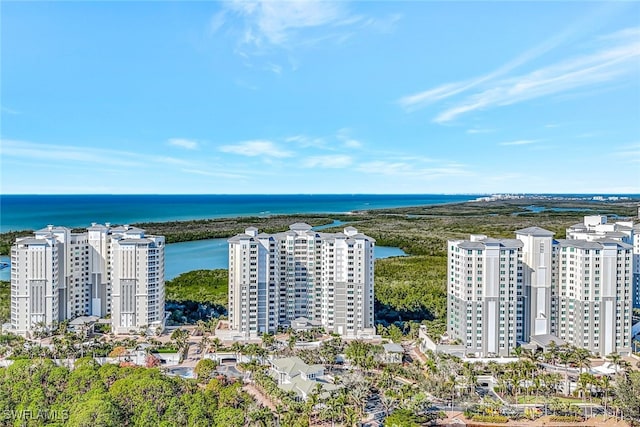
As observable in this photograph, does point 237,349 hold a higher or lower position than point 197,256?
lower

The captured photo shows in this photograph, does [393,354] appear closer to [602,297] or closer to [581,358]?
[581,358]

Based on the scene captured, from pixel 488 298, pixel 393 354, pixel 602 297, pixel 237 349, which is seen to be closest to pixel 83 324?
pixel 237 349

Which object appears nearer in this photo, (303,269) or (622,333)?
(622,333)

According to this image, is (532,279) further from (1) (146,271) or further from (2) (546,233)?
(1) (146,271)

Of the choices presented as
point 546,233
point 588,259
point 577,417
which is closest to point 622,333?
point 588,259

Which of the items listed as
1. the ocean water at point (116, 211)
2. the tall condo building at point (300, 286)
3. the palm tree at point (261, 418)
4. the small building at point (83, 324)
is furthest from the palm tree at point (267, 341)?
the ocean water at point (116, 211)
